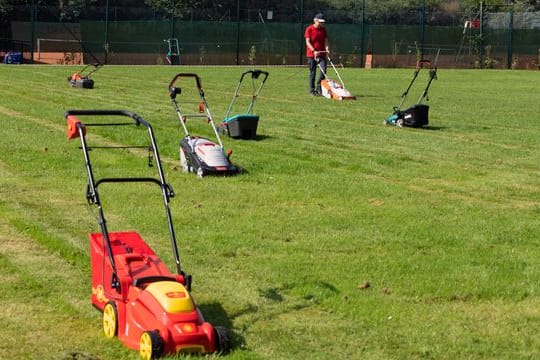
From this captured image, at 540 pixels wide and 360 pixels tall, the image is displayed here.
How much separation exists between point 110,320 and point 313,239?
3159mm

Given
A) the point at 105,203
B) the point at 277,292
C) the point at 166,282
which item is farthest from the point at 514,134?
the point at 166,282

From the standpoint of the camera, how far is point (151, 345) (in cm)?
578

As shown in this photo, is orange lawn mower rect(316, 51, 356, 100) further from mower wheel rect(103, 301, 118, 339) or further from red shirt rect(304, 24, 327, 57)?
mower wheel rect(103, 301, 118, 339)

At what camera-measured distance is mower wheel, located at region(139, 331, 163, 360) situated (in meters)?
5.78

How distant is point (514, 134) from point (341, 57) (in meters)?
36.0

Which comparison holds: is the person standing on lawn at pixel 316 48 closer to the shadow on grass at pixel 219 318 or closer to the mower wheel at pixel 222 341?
the shadow on grass at pixel 219 318

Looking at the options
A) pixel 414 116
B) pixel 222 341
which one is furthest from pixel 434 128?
pixel 222 341

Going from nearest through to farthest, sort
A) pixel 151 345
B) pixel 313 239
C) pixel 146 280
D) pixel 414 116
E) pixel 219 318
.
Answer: pixel 151 345, pixel 146 280, pixel 219 318, pixel 313 239, pixel 414 116

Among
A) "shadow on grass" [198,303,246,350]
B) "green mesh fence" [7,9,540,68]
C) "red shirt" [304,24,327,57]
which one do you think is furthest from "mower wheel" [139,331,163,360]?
"green mesh fence" [7,9,540,68]

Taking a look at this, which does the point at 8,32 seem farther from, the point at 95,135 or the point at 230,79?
the point at 95,135

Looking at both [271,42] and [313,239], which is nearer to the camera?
[313,239]

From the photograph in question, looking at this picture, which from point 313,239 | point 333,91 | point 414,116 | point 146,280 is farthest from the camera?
point 333,91

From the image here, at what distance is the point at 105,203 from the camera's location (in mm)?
10555

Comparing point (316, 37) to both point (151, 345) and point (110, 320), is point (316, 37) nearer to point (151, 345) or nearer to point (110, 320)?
point (110, 320)
